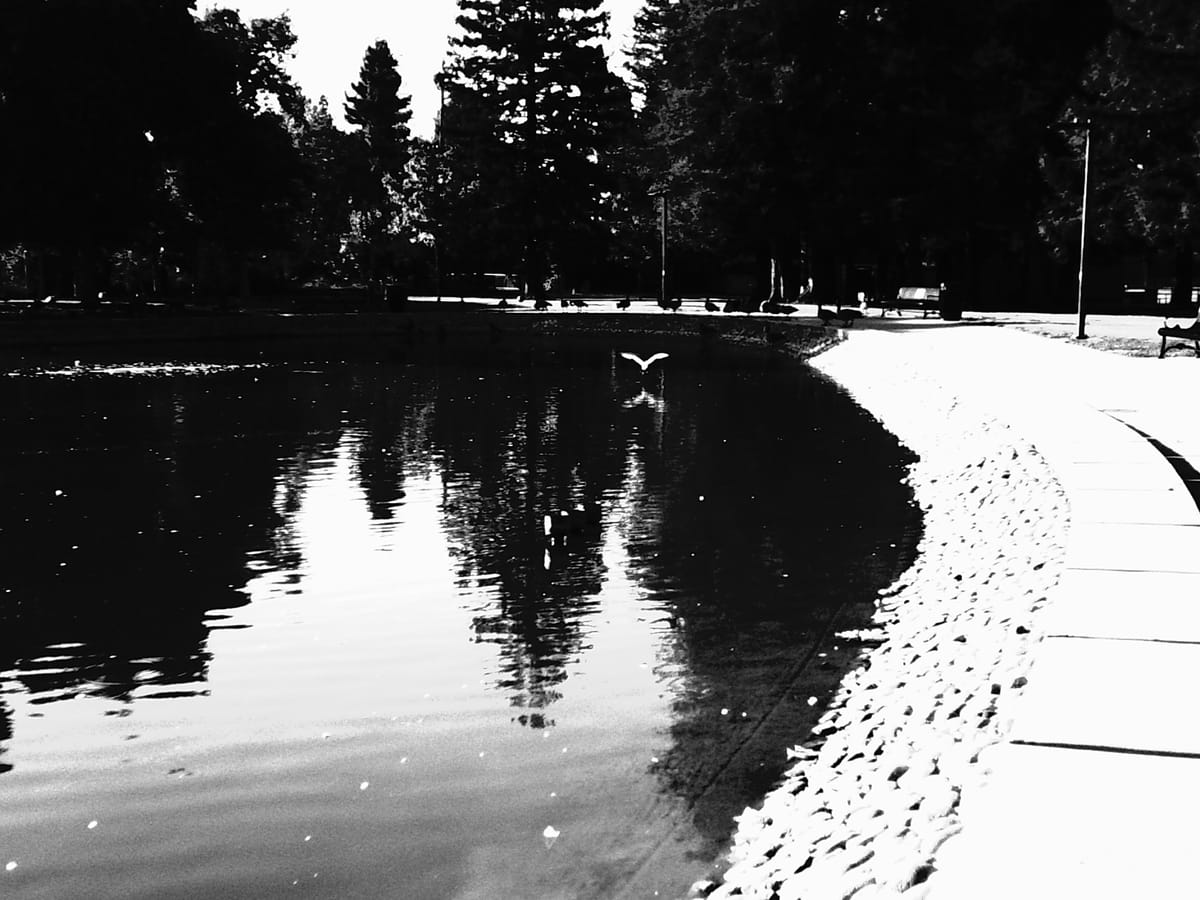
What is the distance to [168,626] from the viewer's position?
12.5 m

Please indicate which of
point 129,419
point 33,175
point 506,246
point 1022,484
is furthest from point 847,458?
point 506,246

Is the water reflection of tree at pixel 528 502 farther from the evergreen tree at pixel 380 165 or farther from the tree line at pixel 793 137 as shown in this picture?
the evergreen tree at pixel 380 165

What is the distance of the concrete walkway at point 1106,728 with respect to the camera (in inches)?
194

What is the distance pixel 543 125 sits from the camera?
82.7 m

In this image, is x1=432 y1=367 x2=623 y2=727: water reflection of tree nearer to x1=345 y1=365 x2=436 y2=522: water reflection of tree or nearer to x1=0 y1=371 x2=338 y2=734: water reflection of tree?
x1=345 y1=365 x2=436 y2=522: water reflection of tree

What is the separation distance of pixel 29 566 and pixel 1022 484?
1185cm

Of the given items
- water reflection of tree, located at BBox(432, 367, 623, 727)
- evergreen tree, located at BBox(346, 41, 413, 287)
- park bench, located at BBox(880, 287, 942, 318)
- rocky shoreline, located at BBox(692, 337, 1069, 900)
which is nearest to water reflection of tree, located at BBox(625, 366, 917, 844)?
rocky shoreline, located at BBox(692, 337, 1069, 900)

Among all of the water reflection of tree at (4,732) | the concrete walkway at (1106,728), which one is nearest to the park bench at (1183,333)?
the concrete walkway at (1106,728)

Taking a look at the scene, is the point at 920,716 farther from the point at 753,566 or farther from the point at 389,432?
the point at 389,432

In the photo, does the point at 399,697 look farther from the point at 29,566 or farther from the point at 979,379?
the point at 979,379

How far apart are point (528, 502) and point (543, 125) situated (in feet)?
220

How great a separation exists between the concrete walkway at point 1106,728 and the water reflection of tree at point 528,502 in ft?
13.5

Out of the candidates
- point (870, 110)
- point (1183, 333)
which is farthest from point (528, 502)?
point (870, 110)

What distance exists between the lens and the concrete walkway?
4.94 metres
